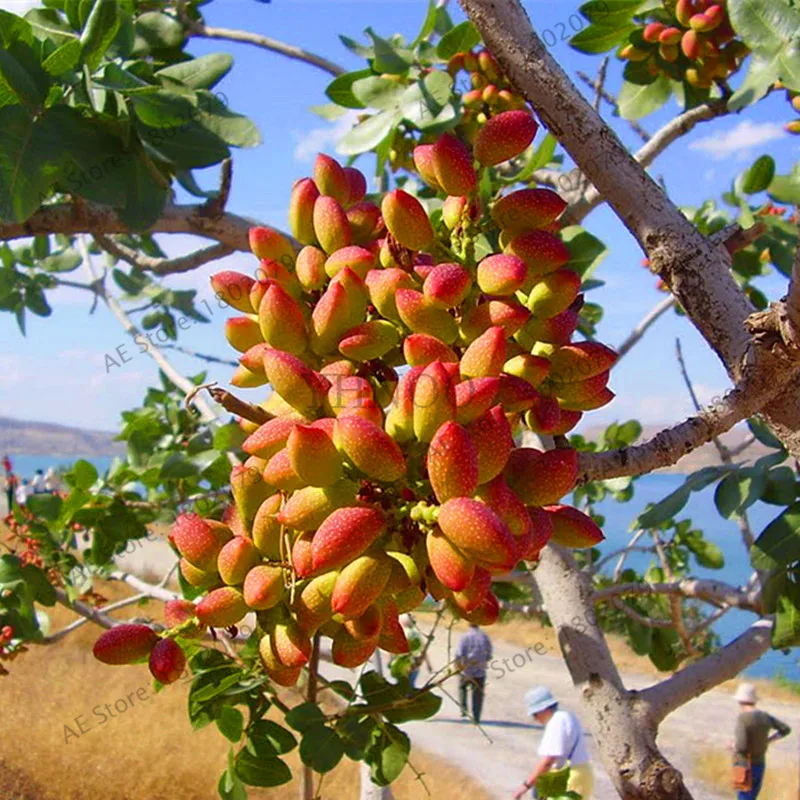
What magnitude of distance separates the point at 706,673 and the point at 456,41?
3.26 ft

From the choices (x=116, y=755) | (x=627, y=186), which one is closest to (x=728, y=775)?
(x=116, y=755)

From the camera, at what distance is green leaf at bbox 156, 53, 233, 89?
4.28ft

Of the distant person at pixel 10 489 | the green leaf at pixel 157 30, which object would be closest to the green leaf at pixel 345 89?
the green leaf at pixel 157 30

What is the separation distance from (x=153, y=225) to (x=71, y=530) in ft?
3.64

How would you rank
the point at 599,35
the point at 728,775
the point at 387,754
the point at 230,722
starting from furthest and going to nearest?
1. the point at 728,775
2. the point at 599,35
3. the point at 387,754
4. the point at 230,722

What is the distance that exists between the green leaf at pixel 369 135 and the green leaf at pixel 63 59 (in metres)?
0.38

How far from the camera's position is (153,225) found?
1.26m

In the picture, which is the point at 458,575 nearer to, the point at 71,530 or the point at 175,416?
the point at 71,530

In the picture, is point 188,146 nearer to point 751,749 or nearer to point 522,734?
point 751,749

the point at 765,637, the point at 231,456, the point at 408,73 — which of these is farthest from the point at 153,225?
the point at 765,637

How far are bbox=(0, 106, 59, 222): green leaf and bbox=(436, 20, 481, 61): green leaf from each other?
575 mm

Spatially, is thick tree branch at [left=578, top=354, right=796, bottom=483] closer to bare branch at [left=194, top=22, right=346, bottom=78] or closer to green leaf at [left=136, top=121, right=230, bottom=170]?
green leaf at [left=136, top=121, right=230, bottom=170]

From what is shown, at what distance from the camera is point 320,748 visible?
0.95 metres

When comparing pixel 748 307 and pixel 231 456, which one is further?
pixel 231 456
